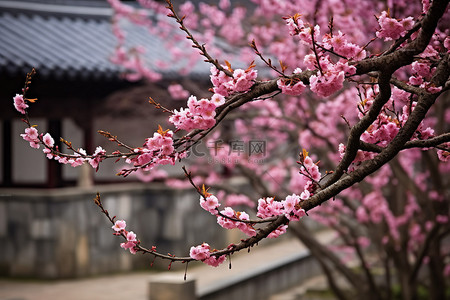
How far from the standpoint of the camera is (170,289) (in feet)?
30.4

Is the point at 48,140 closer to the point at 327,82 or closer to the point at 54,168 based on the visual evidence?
the point at 327,82

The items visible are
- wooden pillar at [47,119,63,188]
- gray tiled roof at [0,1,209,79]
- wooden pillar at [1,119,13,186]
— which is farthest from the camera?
wooden pillar at [1,119,13,186]

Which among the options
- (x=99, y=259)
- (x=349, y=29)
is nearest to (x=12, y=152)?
(x=99, y=259)

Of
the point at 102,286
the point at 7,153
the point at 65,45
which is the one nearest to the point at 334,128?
the point at 102,286

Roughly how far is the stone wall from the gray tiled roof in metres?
2.30

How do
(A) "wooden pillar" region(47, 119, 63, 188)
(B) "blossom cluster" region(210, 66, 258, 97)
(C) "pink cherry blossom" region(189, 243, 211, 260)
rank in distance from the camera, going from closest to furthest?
(B) "blossom cluster" region(210, 66, 258, 97) < (C) "pink cherry blossom" region(189, 243, 211, 260) < (A) "wooden pillar" region(47, 119, 63, 188)

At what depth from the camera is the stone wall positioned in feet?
41.3

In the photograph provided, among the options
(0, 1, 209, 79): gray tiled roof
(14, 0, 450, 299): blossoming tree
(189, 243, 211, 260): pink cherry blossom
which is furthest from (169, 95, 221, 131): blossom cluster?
(0, 1, 209, 79): gray tiled roof

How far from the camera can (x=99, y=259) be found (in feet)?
43.5

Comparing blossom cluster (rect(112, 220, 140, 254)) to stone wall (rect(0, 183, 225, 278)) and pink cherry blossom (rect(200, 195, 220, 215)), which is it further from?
stone wall (rect(0, 183, 225, 278))

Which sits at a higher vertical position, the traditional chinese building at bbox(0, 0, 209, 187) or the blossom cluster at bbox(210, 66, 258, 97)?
the traditional chinese building at bbox(0, 0, 209, 187)

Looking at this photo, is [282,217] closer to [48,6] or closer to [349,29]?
[349,29]

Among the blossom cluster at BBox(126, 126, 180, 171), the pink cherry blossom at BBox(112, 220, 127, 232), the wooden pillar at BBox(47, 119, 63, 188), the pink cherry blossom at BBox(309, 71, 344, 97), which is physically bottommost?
the pink cherry blossom at BBox(112, 220, 127, 232)

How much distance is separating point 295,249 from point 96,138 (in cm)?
577
